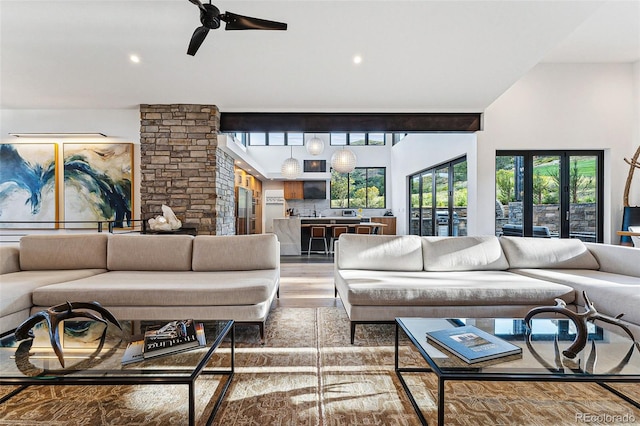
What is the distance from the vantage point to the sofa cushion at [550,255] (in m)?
3.36

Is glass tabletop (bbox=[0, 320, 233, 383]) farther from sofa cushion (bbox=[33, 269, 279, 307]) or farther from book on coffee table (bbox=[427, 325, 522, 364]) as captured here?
book on coffee table (bbox=[427, 325, 522, 364])

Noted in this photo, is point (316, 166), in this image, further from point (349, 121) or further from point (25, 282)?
point (25, 282)

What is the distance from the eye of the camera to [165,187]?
5.17 meters

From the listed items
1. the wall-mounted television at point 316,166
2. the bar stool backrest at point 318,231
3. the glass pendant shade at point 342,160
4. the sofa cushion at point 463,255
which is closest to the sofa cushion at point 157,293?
the sofa cushion at point 463,255

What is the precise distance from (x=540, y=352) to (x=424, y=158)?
7.00 m

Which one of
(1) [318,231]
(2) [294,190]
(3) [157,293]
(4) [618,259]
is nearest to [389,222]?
(2) [294,190]

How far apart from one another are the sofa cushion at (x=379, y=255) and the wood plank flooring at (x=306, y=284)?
0.56m

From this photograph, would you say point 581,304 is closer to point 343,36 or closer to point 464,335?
point 464,335

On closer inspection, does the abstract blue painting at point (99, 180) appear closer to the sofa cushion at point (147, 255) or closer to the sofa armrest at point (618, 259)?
the sofa cushion at point (147, 255)

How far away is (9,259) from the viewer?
3105 mm

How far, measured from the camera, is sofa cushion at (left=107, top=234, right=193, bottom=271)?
322cm

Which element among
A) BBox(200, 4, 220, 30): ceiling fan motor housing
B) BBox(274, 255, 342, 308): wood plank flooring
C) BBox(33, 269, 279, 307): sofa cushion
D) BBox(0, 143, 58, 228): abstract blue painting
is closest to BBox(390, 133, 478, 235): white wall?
BBox(274, 255, 342, 308): wood plank flooring

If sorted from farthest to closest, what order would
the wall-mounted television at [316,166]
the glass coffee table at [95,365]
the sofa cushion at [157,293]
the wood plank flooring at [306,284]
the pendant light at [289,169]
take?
the wall-mounted television at [316,166] → the pendant light at [289,169] → the wood plank flooring at [306,284] → the sofa cushion at [157,293] → the glass coffee table at [95,365]

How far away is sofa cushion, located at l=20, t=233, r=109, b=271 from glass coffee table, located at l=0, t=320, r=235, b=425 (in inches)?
67.3
